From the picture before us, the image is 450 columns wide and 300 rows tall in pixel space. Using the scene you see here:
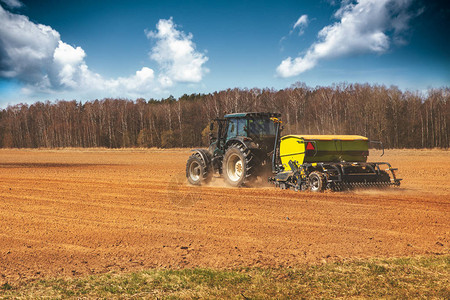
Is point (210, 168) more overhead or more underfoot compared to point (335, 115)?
more underfoot

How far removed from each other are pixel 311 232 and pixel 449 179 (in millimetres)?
9332

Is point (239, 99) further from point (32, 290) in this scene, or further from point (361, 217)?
point (32, 290)

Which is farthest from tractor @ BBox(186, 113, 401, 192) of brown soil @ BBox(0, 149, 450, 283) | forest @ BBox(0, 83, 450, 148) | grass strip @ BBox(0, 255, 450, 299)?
forest @ BBox(0, 83, 450, 148)

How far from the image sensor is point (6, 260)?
5.24 metres

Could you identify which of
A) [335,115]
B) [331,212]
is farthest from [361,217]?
[335,115]

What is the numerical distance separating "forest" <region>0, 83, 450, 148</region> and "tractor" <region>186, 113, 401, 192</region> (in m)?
30.7

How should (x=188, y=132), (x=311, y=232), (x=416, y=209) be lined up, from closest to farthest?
(x=311, y=232), (x=416, y=209), (x=188, y=132)

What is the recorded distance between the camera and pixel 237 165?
11.8m

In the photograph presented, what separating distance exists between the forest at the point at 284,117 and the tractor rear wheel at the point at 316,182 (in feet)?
106

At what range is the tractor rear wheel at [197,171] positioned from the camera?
12.3m

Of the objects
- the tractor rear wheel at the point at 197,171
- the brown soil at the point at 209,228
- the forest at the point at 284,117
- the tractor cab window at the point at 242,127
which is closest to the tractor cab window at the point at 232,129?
the tractor cab window at the point at 242,127

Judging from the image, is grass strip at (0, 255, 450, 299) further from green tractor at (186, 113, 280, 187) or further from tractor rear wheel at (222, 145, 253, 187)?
green tractor at (186, 113, 280, 187)

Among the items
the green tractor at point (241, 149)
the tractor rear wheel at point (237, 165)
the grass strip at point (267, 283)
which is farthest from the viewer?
the green tractor at point (241, 149)

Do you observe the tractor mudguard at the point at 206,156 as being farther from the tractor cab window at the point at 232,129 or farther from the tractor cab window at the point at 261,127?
the tractor cab window at the point at 261,127
